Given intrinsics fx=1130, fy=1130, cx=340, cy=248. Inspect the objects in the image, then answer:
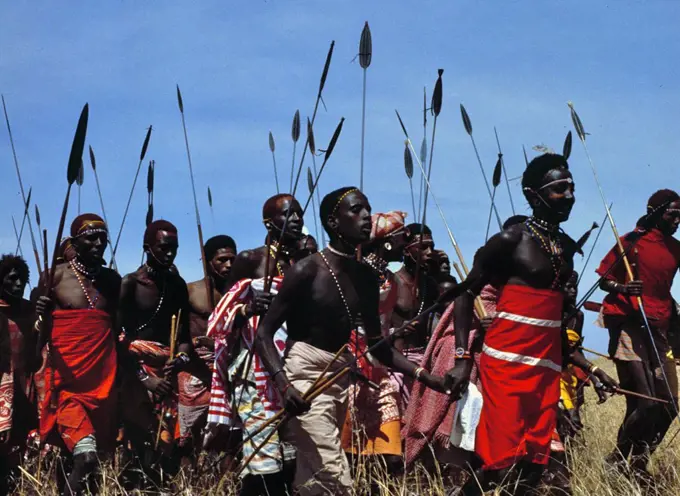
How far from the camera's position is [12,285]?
959cm

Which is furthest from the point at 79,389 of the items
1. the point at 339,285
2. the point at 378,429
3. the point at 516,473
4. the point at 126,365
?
the point at 516,473

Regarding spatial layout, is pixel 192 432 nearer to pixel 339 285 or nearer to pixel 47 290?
pixel 47 290

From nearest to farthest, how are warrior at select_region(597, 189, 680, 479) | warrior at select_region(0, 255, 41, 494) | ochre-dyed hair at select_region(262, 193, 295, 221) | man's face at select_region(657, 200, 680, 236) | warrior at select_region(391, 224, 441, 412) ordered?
ochre-dyed hair at select_region(262, 193, 295, 221) → warrior at select_region(0, 255, 41, 494) → warrior at select_region(597, 189, 680, 479) → warrior at select_region(391, 224, 441, 412) → man's face at select_region(657, 200, 680, 236)

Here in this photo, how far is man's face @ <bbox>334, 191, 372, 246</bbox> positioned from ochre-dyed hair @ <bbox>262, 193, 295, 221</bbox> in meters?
1.55

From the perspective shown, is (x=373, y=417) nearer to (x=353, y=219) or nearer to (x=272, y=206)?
(x=272, y=206)

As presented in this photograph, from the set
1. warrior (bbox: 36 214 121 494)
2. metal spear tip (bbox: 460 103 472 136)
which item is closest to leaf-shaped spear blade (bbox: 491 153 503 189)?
metal spear tip (bbox: 460 103 472 136)

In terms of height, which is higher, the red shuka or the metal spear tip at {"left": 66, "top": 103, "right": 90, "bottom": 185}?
the metal spear tip at {"left": 66, "top": 103, "right": 90, "bottom": 185}

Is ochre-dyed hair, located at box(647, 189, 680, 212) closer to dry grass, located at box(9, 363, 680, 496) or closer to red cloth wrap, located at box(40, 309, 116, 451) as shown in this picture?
dry grass, located at box(9, 363, 680, 496)

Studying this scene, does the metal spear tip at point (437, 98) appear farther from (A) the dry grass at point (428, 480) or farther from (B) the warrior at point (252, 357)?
(A) the dry grass at point (428, 480)

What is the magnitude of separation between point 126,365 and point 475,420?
122 inches

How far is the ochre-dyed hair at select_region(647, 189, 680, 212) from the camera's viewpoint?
977 cm

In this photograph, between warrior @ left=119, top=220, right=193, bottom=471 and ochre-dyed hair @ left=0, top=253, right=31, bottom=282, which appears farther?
ochre-dyed hair @ left=0, top=253, right=31, bottom=282

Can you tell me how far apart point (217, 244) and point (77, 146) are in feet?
10.2

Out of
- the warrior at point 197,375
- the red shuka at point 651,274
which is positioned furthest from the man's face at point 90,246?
the red shuka at point 651,274
